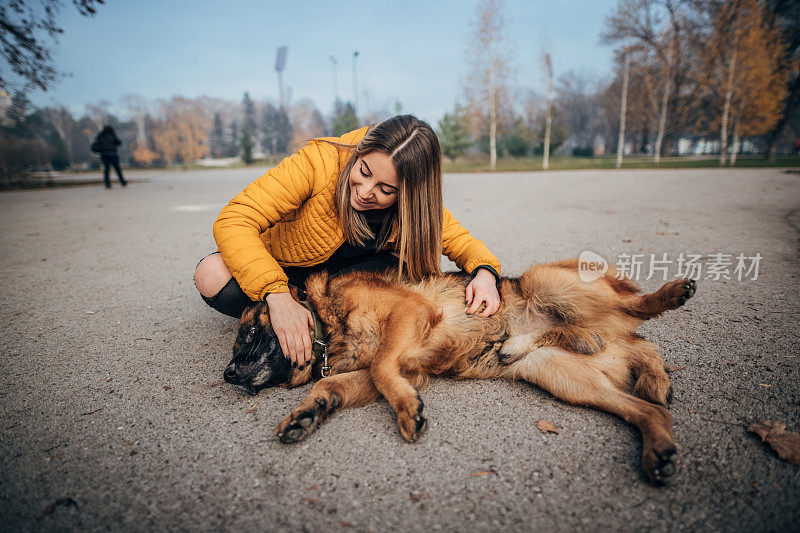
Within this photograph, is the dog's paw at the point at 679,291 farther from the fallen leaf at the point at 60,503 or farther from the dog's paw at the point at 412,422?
the fallen leaf at the point at 60,503

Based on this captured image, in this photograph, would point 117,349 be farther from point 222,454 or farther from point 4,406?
point 222,454

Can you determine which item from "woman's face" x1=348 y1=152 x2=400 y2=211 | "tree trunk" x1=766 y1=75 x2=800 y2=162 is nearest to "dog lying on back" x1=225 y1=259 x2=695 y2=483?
"woman's face" x1=348 y1=152 x2=400 y2=211

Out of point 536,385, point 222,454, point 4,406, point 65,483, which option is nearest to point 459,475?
point 536,385

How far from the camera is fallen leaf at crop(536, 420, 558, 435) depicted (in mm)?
1757

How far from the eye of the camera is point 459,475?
150 centimetres

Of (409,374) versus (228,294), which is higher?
(228,294)

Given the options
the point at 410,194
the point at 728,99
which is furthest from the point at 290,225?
the point at 728,99

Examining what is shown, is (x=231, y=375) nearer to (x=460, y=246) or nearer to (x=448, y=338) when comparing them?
(x=448, y=338)

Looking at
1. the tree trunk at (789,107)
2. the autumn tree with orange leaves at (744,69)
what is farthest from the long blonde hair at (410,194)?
the tree trunk at (789,107)

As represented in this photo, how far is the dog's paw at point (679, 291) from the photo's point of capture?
6.72 ft

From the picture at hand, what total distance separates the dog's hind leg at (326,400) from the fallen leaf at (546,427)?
0.86 metres

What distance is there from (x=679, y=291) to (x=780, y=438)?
771 mm

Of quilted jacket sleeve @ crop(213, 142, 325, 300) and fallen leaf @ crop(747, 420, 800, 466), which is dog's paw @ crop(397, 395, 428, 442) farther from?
fallen leaf @ crop(747, 420, 800, 466)

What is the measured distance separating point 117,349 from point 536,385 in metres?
2.86
